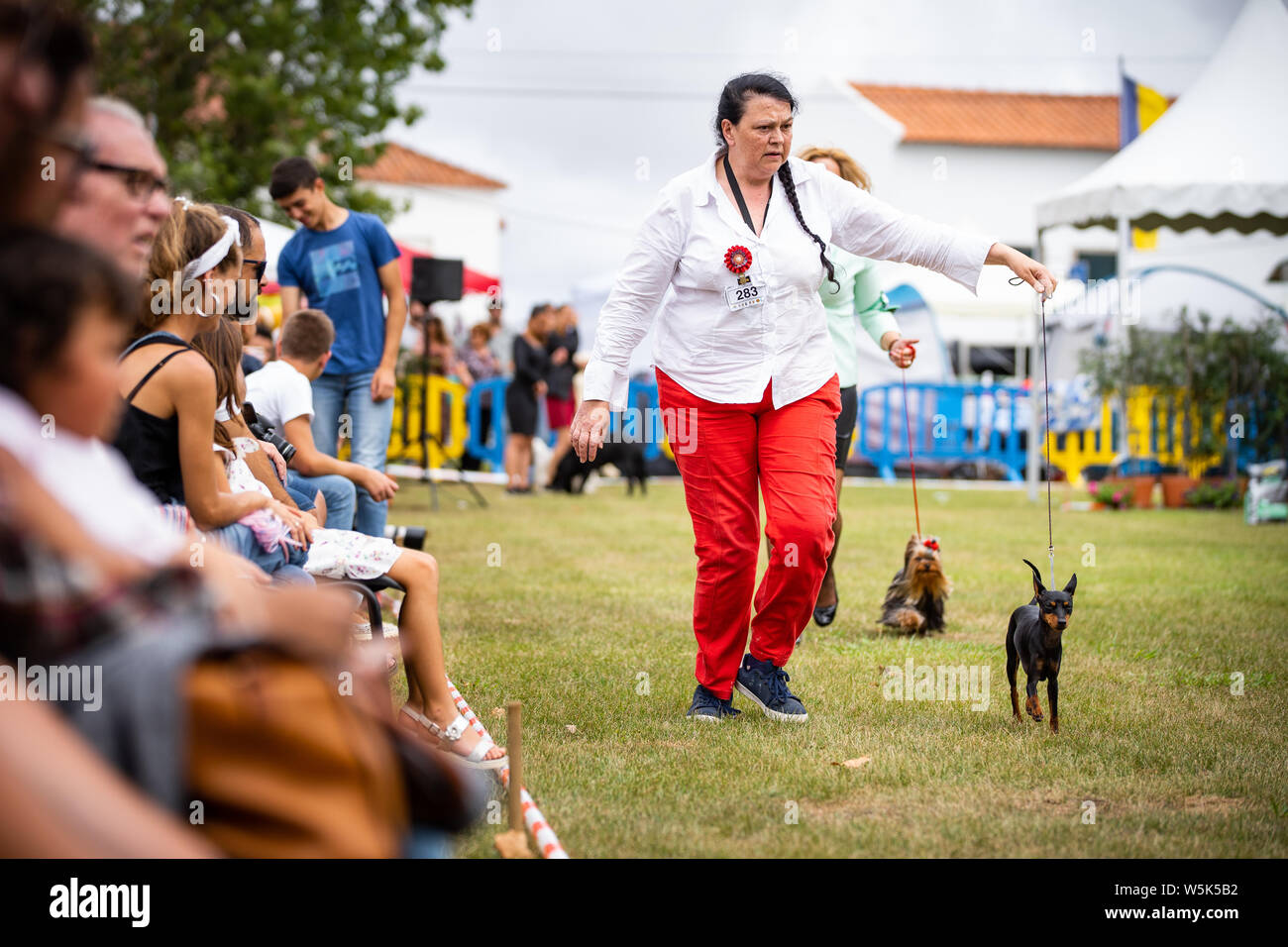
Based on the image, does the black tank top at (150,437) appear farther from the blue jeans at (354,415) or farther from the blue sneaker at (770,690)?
the blue jeans at (354,415)

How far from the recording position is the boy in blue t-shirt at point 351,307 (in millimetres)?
6480

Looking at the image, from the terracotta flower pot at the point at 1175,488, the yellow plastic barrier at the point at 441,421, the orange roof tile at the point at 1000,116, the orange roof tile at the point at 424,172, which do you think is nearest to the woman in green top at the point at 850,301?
the terracotta flower pot at the point at 1175,488

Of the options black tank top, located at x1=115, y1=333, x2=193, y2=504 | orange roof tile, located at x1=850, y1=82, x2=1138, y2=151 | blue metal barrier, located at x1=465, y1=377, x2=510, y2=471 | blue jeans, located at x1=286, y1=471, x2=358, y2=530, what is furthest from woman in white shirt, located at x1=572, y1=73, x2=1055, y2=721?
orange roof tile, located at x1=850, y1=82, x2=1138, y2=151

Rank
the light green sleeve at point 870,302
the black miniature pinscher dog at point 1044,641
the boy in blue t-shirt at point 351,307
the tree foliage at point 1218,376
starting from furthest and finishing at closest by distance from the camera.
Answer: the tree foliage at point 1218,376, the boy in blue t-shirt at point 351,307, the light green sleeve at point 870,302, the black miniature pinscher dog at point 1044,641

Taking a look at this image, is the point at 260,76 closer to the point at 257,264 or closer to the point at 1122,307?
the point at 1122,307

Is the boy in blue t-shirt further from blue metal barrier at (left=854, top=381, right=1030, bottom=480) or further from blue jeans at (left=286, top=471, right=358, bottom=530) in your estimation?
blue metal barrier at (left=854, top=381, right=1030, bottom=480)

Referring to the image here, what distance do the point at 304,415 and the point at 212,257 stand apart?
2016 mm

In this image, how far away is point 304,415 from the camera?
5.34 metres

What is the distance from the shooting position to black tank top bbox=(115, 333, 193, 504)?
3031mm

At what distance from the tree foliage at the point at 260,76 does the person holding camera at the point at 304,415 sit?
11351 mm

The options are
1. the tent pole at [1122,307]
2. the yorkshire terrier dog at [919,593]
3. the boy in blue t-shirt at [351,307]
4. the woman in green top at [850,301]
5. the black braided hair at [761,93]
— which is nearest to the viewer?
the black braided hair at [761,93]
